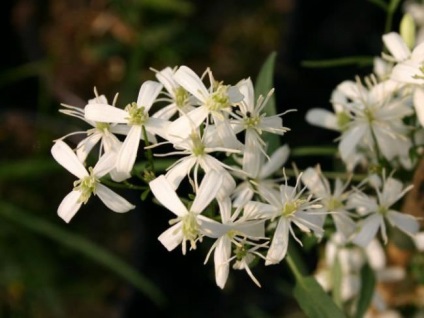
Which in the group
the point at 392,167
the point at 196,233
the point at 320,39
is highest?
the point at 196,233

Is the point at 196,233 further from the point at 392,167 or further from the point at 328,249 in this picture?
the point at 328,249

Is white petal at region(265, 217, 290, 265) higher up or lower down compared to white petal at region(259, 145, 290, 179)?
lower down

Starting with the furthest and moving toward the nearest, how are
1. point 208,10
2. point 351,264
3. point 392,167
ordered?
point 208,10 → point 351,264 → point 392,167

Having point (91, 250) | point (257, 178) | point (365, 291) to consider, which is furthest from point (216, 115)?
point (91, 250)

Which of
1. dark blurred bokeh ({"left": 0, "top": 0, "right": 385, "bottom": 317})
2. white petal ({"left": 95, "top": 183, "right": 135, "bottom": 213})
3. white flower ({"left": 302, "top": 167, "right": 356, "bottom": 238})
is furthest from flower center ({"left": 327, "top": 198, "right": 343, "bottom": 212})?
dark blurred bokeh ({"left": 0, "top": 0, "right": 385, "bottom": 317})

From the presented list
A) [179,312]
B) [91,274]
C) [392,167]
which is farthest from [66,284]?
[392,167]

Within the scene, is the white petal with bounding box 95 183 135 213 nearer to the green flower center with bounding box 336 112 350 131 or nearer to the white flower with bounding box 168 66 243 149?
the white flower with bounding box 168 66 243 149

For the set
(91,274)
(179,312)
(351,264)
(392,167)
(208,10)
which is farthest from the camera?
(208,10)

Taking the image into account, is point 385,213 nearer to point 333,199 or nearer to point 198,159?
point 333,199
